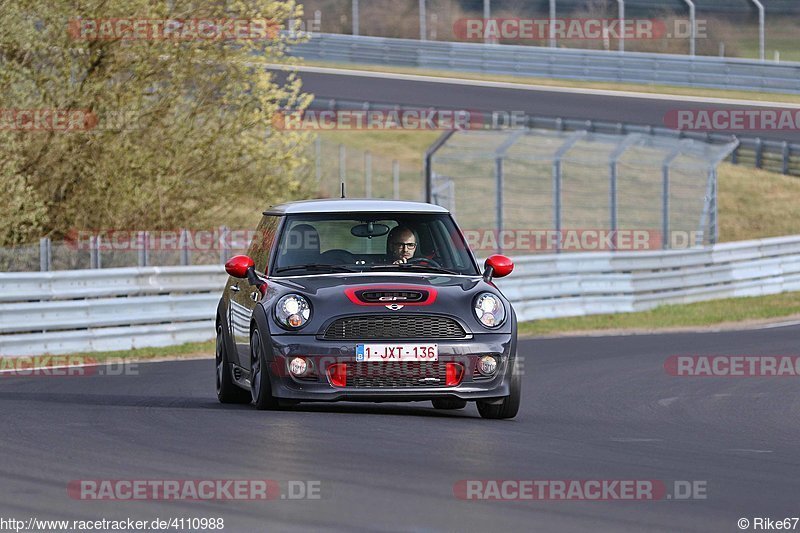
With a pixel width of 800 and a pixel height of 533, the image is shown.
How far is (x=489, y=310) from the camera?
10.9 m

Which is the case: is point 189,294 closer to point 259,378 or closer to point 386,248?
point 386,248

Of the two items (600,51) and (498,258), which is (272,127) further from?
(600,51)

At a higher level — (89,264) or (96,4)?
(96,4)

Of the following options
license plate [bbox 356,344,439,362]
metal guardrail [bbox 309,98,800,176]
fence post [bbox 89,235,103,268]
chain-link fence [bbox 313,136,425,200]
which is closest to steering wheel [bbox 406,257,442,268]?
license plate [bbox 356,344,439,362]

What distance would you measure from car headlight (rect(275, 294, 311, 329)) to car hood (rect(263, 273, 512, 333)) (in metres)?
0.05

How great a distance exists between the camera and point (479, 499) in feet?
24.3

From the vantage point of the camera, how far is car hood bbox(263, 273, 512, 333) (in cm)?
1072

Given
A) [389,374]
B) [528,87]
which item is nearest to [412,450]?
[389,374]

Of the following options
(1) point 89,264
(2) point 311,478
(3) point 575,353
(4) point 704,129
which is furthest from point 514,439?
(4) point 704,129

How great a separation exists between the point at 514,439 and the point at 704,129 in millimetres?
28525

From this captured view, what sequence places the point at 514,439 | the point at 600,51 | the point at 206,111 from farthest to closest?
the point at 600,51
the point at 206,111
the point at 514,439

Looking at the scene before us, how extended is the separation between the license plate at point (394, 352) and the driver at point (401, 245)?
3.65ft

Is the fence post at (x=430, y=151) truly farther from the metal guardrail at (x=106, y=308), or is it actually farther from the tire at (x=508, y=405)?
the tire at (x=508, y=405)

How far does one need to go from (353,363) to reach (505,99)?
1291 inches
